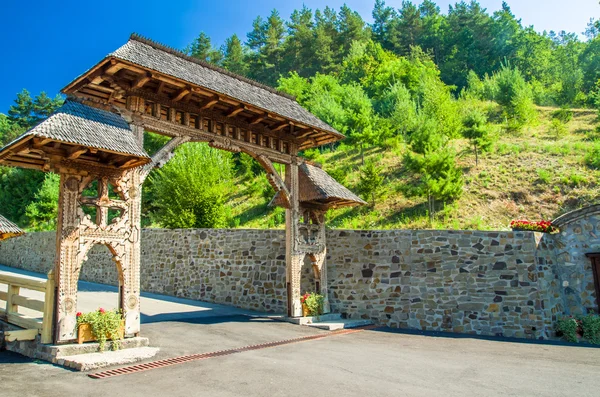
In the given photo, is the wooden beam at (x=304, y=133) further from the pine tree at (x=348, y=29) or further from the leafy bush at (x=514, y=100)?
the pine tree at (x=348, y=29)

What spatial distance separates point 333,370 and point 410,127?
24225 mm

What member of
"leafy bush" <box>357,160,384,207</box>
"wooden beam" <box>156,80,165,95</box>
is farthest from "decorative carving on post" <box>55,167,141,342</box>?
"leafy bush" <box>357,160,384,207</box>

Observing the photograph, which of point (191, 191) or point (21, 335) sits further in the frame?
point (191, 191)

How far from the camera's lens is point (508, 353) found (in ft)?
24.5

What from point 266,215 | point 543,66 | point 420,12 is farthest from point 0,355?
point 420,12

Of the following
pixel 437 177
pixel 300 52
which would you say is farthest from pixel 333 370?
pixel 300 52

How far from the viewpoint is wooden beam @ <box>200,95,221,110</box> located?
8.37 meters

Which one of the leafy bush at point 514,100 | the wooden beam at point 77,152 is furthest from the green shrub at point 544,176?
the wooden beam at point 77,152

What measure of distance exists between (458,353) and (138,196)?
641cm

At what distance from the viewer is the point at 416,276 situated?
33.9ft

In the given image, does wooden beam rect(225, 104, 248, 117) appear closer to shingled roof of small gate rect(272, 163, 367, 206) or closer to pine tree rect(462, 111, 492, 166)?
shingled roof of small gate rect(272, 163, 367, 206)

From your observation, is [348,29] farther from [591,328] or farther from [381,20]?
[591,328]

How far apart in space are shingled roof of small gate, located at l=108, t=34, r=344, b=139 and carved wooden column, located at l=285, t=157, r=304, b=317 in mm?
1480

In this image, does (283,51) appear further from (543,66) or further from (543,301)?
(543,301)
